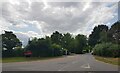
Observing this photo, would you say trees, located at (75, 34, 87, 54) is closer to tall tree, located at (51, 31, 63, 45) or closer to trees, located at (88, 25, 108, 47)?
trees, located at (88, 25, 108, 47)

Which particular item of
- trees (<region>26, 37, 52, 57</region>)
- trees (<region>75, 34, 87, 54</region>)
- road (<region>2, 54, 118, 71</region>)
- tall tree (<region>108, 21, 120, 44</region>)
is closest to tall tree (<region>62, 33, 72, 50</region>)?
trees (<region>75, 34, 87, 54</region>)

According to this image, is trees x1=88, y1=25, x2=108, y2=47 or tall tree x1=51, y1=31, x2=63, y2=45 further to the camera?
tall tree x1=51, y1=31, x2=63, y2=45

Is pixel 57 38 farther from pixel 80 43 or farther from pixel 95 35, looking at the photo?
pixel 95 35

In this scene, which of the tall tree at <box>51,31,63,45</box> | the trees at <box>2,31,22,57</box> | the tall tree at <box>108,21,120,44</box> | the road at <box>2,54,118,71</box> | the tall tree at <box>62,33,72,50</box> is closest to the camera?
the road at <box>2,54,118,71</box>

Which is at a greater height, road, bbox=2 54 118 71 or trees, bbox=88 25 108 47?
trees, bbox=88 25 108 47

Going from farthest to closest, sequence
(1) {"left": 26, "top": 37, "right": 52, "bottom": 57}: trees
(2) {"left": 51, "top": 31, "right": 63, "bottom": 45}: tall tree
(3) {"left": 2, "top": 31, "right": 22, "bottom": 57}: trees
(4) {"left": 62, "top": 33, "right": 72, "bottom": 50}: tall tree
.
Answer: (4) {"left": 62, "top": 33, "right": 72, "bottom": 50}: tall tree, (2) {"left": 51, "top": 31, "right": 63, "bottom": 45}: tall tree, (3) {"left": 2, "top": 31, "right": 22, "bottom": 57}: trees, (1) {"left": 26, "top": 37, "right": 52, "bottom": 57}: trees

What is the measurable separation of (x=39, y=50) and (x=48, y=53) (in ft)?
11.5

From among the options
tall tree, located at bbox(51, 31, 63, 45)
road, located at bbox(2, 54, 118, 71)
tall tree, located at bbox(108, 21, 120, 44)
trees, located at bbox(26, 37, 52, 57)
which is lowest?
road, located at bbox(2, 54, 118, 71)

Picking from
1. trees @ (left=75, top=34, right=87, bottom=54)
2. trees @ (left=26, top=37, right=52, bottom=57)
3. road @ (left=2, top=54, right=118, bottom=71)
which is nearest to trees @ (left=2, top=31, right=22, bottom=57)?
trees @ (left=26, top=37, right=52, bottom=57)

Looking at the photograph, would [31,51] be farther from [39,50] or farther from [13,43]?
[13,43]

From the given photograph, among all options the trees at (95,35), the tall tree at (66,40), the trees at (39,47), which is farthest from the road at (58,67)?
the trees at (95,35)

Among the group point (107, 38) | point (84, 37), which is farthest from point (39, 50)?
point (84, 37)

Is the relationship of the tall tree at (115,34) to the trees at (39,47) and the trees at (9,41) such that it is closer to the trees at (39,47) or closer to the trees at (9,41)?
the trees at (39,47)

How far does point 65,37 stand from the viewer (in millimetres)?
156875
